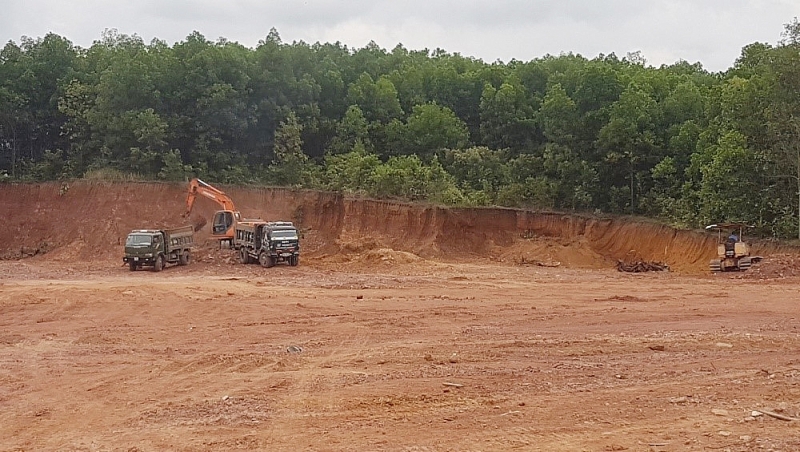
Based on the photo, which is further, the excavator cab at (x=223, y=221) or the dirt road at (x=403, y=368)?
the excavator cab at (x=223, y=221)

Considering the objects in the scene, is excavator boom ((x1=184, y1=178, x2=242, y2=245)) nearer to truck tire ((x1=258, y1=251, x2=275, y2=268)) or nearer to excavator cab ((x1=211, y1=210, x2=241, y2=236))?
excavator cab ((x1=211, y1=210, x2=241, y2=236))

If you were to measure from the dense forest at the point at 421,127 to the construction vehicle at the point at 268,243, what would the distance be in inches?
406

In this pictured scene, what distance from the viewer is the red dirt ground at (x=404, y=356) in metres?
10.0

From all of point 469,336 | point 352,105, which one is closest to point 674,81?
point 352,105

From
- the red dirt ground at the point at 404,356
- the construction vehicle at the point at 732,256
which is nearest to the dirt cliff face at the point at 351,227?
the red dirt ground at the point at 404,356

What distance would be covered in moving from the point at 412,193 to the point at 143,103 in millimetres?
19661

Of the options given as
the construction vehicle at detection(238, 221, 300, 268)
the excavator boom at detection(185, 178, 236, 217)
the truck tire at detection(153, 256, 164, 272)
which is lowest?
the truck tire at detection(153, 256, 164, 272)

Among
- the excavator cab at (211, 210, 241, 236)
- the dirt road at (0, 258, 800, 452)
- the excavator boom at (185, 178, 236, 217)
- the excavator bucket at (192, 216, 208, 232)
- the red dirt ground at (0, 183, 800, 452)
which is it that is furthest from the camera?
the excavator bucket at (192, 216, 208, 232)

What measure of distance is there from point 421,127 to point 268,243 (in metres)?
22.4

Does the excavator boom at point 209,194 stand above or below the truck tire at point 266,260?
above

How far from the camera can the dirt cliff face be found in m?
38.4

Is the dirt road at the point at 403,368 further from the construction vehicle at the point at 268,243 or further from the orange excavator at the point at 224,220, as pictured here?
the orange excavator at the point at 224,220

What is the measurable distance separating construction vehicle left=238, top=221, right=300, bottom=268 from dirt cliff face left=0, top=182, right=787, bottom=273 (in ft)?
15.6

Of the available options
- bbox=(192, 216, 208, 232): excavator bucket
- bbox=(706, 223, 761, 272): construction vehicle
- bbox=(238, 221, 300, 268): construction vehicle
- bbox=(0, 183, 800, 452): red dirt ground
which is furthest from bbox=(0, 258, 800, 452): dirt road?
bbox=(192, 216, 208, 232): excavator bucket
